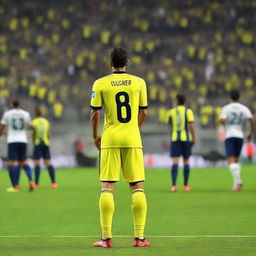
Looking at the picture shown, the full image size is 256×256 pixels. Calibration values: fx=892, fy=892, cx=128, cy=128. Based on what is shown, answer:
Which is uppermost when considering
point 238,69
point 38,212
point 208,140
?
point 238,69

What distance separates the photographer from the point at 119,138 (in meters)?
9.12

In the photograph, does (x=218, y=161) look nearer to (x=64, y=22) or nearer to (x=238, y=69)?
(x=238, y=69)

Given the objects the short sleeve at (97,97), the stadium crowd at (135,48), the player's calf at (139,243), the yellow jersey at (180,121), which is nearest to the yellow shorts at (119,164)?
the short sleeve at (97,97)

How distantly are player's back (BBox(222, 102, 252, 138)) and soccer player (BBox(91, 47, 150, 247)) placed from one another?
9.41 metres

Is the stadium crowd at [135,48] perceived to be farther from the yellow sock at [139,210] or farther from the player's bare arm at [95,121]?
the yellow sock at [139,210]

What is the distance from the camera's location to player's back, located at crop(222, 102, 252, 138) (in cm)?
1844

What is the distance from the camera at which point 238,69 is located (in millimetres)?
39812

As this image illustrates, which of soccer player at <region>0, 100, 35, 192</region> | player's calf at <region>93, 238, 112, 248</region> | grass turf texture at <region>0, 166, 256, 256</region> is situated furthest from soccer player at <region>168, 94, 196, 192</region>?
player's calf at <region>93, 238, 112, 248</region>

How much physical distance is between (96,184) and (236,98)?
17.4 ft

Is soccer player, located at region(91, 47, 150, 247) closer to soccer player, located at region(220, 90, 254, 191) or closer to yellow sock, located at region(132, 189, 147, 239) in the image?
yellow sock, located at region(132, 189, 147, 239)

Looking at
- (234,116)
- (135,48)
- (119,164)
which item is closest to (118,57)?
(119,164)

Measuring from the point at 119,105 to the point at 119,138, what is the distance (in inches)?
13.3

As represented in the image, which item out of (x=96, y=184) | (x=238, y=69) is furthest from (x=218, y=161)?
(x=96, y=184)

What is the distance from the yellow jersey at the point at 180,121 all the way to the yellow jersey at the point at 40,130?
3.25m
